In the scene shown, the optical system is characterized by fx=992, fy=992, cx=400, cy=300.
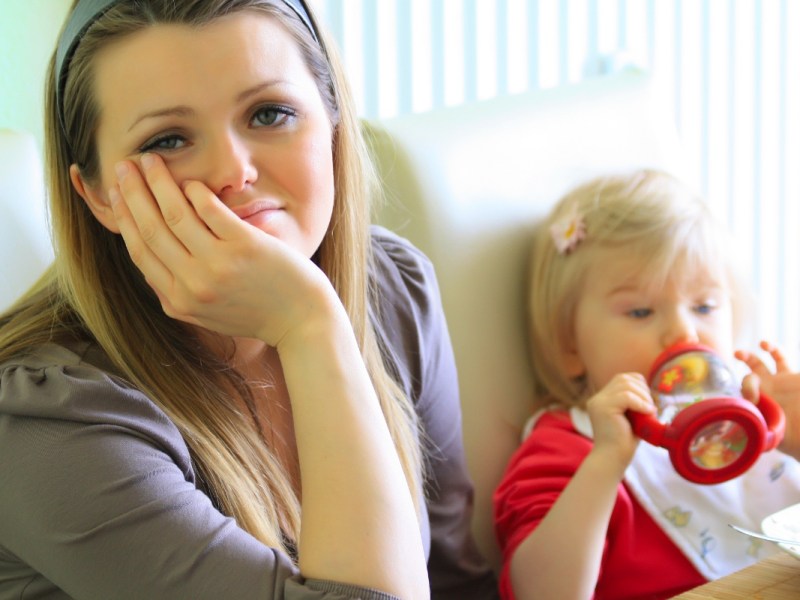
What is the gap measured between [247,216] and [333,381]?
0.61 ft

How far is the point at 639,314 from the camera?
1.41m

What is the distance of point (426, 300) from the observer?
51.9 inches

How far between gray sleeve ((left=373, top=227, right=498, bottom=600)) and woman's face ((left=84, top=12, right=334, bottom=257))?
1.03 ft

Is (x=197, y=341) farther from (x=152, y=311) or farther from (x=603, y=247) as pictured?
(x=603, y=247)

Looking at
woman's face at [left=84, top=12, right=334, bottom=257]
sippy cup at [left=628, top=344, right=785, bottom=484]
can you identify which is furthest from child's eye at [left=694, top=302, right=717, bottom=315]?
woman's face at [left=84, top=12, right=334, bottom=257]

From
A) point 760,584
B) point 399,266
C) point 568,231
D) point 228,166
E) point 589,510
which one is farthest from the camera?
point 568,231

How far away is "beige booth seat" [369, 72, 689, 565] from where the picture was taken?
1.40 meters

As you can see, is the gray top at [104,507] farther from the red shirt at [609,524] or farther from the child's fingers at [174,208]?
the red shirt at [609,524]

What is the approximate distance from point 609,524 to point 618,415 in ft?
0.63

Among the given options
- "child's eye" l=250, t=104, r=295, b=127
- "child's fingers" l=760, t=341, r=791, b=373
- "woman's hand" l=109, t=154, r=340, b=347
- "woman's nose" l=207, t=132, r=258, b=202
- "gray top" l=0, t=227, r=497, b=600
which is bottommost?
"child's fingers" l=760, t=341, r=791, b=373

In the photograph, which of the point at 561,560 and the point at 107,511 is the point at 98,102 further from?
the point at 561,560

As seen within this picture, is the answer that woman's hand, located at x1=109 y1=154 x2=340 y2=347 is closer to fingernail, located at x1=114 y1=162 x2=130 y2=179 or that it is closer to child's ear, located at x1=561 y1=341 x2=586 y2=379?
fingernail, located at x1=114 y1=162 x2=130 y2=179

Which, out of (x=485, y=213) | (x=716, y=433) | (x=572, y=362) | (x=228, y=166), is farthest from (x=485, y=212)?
(x=228, y=166)

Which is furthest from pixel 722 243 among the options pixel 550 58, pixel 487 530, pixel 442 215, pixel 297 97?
pixel 550 58
